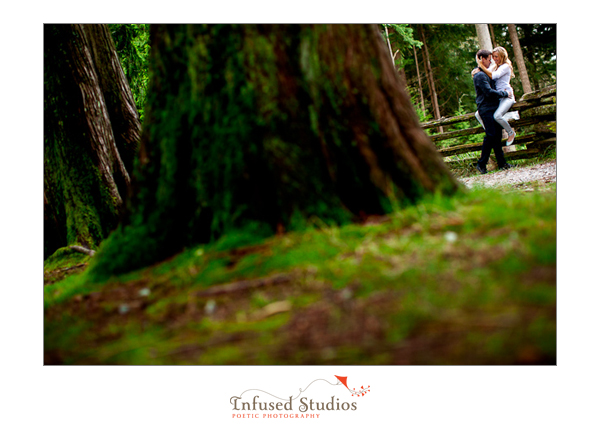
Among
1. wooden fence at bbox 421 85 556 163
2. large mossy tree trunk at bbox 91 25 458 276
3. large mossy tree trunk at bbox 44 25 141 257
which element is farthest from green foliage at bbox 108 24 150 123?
wooden fence at bbox 421 85 556 163

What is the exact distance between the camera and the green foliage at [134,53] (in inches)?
269

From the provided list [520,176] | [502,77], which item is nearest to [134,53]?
[502,77]

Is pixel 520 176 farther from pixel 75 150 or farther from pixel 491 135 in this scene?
pixel 75 150

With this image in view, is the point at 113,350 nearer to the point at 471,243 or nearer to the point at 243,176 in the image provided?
the point at 243,176

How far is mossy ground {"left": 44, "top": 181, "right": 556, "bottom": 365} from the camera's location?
165 cm

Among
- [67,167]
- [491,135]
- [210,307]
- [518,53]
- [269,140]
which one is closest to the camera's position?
[210,307]

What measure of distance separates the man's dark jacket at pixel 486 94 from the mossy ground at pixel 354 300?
5.06 meters

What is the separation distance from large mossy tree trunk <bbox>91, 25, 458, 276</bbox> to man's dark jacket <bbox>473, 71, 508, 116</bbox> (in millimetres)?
4818

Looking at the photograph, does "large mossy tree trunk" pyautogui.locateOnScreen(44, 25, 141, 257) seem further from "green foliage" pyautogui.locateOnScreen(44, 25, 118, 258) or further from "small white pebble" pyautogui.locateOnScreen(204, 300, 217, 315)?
"small white pebble" pyautogui.locateOnScreen(204, 300, 217, 315)

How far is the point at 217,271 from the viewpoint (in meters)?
2.25

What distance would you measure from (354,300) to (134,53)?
7064 millimetres

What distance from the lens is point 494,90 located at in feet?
22.1
